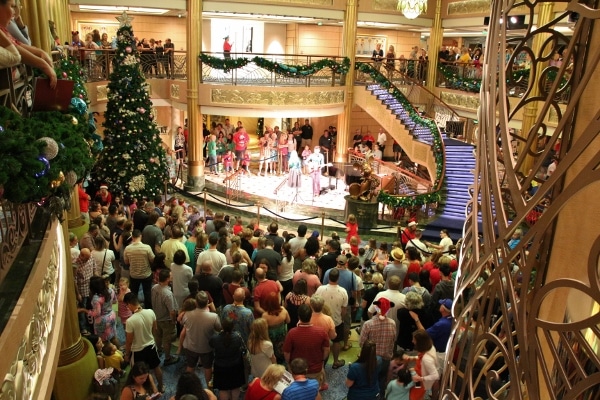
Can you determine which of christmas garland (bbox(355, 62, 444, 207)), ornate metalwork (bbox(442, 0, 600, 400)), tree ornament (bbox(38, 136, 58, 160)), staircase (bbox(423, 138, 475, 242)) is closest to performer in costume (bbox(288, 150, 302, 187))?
christmas garland (bbox(355, 62, 444, 207))

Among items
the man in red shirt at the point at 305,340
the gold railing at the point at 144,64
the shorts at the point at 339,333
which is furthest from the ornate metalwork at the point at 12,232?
the gold railing at the point at 144,64

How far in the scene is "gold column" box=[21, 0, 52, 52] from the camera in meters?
5.61

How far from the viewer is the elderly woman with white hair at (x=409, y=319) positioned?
6.25 m

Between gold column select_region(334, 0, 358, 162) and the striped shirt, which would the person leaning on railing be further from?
gold column select_region(334, 0, 358, 162)

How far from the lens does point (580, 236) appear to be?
2354 mm

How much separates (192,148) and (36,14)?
11.7m

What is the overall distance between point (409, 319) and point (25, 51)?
15.6 ft

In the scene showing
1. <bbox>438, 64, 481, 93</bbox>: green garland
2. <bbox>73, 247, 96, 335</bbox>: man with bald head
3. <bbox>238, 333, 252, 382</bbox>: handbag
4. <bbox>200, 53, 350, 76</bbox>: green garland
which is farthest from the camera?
<bbox>438, 64, 481, 93</bbox>: green garland

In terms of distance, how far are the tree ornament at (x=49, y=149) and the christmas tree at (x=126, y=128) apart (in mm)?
10078

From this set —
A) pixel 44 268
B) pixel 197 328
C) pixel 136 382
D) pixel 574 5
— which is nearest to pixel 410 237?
pixel 197 328

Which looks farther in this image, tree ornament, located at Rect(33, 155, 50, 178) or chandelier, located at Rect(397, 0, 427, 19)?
chandelier, located at Rect(397, 0, 427, 19)

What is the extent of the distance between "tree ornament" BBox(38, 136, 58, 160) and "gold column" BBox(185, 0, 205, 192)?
13625mm

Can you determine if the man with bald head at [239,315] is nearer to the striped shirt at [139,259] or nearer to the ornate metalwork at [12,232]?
the striped shirt at [139,259]

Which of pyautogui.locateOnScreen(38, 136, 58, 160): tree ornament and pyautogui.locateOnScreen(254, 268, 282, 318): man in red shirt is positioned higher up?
pyautogui.locateOnScreen(38, 136, 58, 160): tree ornament
